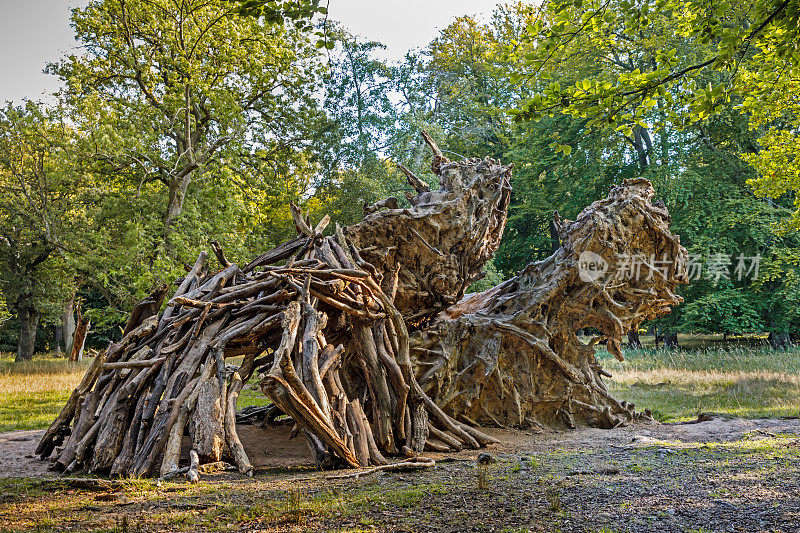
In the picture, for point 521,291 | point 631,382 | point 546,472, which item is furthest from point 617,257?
point 631,382

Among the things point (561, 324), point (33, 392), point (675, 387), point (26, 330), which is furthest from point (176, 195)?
point (675, 387)

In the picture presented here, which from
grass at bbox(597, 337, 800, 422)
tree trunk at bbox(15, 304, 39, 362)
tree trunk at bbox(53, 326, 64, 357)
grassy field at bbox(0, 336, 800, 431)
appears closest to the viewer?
grassy field at bbox(0, 336, 800, 431)

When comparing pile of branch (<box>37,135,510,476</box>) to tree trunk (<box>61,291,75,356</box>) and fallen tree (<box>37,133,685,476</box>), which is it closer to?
fallen tree (<box>37,133,685,476</box>)

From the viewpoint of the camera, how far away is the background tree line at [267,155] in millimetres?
17766

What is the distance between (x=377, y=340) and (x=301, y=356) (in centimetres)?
114

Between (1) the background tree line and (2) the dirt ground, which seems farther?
(1) the background tree line

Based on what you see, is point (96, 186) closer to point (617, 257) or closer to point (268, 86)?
point (268, 86)

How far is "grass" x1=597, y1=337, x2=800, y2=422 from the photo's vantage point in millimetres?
11133

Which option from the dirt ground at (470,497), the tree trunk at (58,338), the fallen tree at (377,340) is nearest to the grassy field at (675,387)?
the fallen tree at (377,340)

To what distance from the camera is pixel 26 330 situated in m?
25.5

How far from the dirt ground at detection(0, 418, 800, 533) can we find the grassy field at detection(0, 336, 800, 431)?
4479mm

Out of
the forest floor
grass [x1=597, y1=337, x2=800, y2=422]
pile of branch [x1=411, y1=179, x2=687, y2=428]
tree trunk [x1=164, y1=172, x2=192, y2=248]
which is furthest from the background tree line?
the forest floor

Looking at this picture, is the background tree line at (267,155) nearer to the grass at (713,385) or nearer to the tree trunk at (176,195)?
the tree trunk at (176,195)

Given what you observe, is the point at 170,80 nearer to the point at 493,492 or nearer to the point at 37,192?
the point at 37,192
